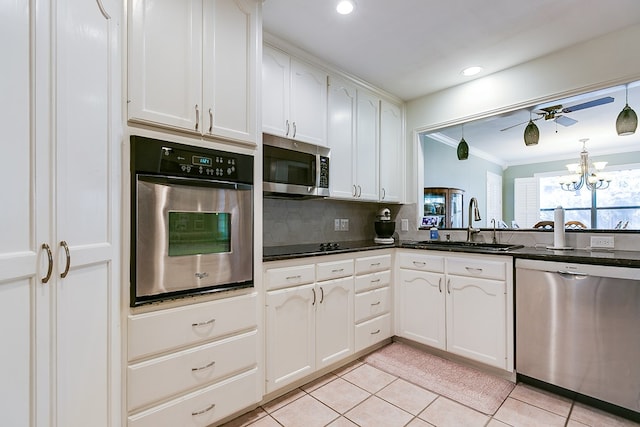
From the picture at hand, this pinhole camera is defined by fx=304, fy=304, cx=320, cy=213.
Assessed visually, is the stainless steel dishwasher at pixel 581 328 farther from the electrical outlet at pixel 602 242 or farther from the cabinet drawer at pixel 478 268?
the electrical outlet at pixel 602 242

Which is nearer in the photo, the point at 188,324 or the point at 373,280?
the point at 188,324

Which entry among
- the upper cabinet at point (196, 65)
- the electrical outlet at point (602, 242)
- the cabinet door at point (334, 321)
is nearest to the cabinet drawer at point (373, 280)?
the cabinet door at point (334, 321)

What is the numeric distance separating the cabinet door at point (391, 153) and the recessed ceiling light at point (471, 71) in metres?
0.78

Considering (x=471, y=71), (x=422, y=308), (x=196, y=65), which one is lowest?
(x=422, y=308)

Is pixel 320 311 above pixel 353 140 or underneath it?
underneath

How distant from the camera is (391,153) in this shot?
3.26m

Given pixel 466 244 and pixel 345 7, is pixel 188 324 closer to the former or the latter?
pixel 345 7

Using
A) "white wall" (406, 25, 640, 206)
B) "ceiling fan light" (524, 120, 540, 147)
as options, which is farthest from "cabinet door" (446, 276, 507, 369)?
"ceiling fan light" (524, 120, 540, 147)

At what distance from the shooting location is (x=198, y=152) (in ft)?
5.14

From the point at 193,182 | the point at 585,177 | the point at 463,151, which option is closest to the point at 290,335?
the point at 193,182

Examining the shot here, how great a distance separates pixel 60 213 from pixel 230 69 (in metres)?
1.13

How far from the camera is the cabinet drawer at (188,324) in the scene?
1.38m

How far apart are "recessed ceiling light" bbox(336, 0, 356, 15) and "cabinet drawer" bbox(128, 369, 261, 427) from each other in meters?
2.28

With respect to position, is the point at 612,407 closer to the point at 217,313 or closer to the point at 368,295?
the point at 368,295
